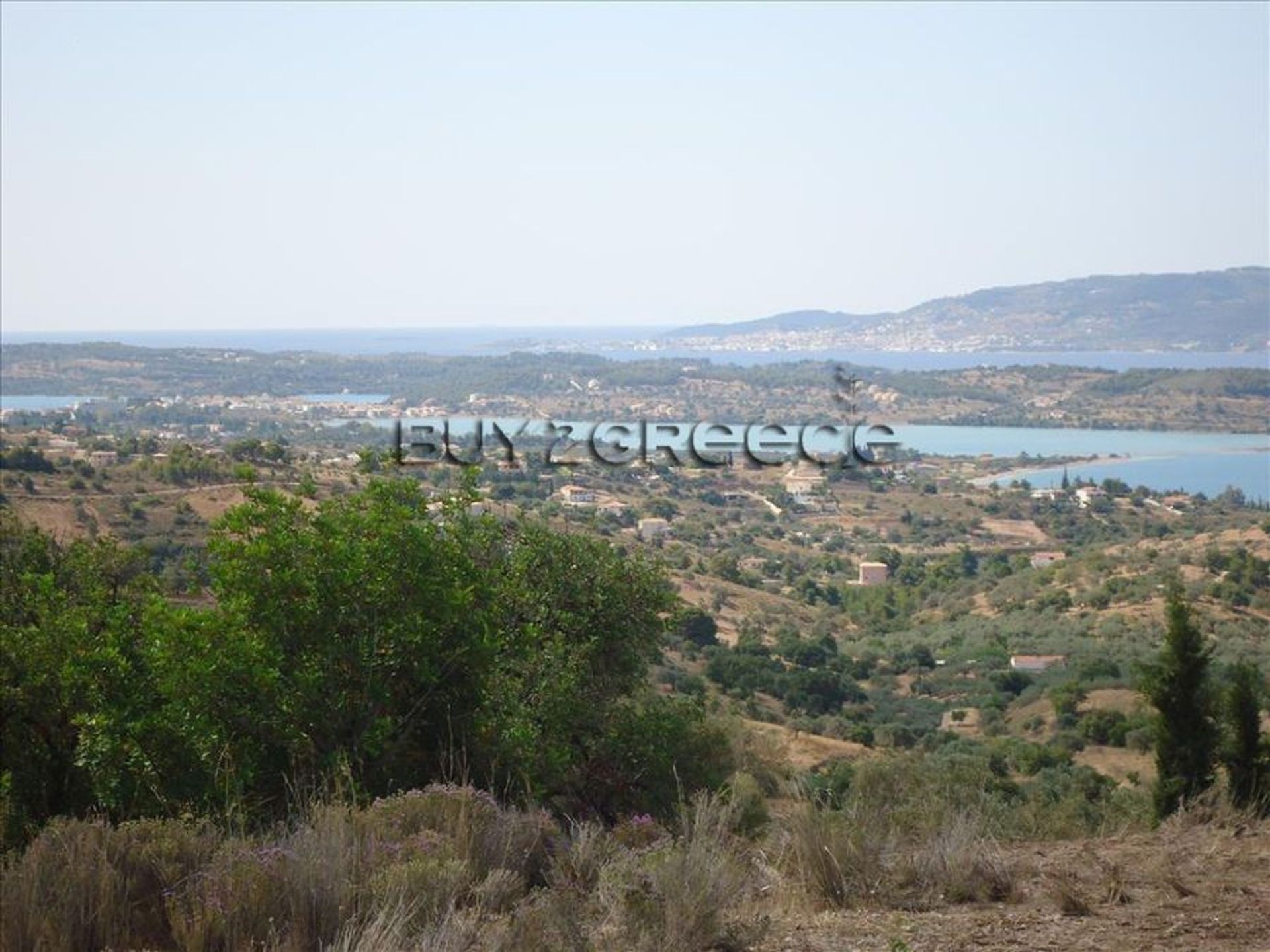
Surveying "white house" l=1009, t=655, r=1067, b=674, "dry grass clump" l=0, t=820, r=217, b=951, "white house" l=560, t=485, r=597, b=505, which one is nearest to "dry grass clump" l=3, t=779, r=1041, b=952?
"dry grass clump" l=0, t=820, r=217, b=951

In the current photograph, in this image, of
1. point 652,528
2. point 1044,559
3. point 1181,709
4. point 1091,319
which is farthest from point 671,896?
point 1091,319

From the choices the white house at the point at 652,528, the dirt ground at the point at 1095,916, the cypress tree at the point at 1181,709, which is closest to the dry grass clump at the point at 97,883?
the dirt ground at the point at 1095,916

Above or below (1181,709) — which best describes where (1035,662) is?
below

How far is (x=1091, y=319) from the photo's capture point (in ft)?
518

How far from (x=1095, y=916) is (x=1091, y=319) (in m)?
163

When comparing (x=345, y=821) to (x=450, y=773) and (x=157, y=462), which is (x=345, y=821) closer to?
(x=450, y=773)

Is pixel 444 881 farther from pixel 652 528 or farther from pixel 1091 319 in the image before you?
pixel 1091 319

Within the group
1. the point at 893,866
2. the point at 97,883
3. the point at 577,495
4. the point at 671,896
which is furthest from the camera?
the point at 577,495

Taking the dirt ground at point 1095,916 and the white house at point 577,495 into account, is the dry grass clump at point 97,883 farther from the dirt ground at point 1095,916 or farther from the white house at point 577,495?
the white house at point 577,495

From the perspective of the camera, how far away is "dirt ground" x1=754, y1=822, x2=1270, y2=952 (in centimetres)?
476

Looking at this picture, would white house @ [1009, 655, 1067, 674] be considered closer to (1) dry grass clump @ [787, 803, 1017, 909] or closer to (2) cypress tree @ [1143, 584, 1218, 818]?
(2) cypress tree @ [1143, 584, 1218, 818]

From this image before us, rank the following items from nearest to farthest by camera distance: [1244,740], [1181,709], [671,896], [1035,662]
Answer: [671,896], [1244,740], [1181,709], [1035,662]

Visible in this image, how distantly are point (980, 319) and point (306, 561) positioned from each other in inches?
7146

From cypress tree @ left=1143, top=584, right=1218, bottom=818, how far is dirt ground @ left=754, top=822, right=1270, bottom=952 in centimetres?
429
